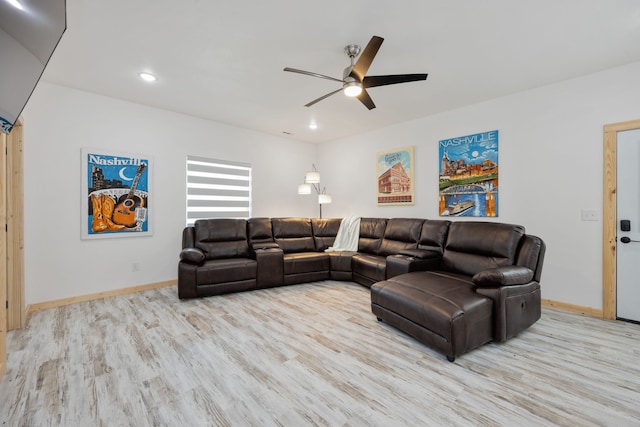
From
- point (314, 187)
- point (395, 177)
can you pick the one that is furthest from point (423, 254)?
point (314, 187)

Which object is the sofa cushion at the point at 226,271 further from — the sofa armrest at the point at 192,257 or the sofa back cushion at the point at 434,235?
the sofa back cushion at the point at 434,235

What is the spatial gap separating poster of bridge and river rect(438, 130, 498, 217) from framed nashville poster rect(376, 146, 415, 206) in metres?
0.54

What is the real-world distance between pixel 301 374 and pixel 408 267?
1896mm

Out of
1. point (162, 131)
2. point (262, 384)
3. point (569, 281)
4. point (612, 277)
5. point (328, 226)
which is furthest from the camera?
point (328, 226)

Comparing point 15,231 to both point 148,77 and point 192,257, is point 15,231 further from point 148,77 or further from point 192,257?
point 148,77

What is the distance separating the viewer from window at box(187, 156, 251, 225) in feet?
15.0

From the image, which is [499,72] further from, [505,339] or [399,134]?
[505,339]

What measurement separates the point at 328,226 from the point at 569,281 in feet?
11.7

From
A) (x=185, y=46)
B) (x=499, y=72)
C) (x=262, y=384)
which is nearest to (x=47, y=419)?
(x=262, y=384)

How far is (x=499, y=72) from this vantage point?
296 cm

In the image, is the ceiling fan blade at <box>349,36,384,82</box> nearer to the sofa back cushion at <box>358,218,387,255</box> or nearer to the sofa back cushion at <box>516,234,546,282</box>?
the sofa back cushion at <box>516,234,546,282</box>

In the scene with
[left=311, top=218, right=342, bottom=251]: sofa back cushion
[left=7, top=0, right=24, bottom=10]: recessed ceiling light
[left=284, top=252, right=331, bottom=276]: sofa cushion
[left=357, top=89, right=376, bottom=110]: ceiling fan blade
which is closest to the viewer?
[left=7, top=0, right=24, bottom=10]: recessed ceiling light

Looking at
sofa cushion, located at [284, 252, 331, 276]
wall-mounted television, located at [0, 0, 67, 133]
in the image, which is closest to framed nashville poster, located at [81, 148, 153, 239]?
sofa cushion, located at [284, 252, 331, 276]

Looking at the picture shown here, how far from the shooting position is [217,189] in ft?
15.9
